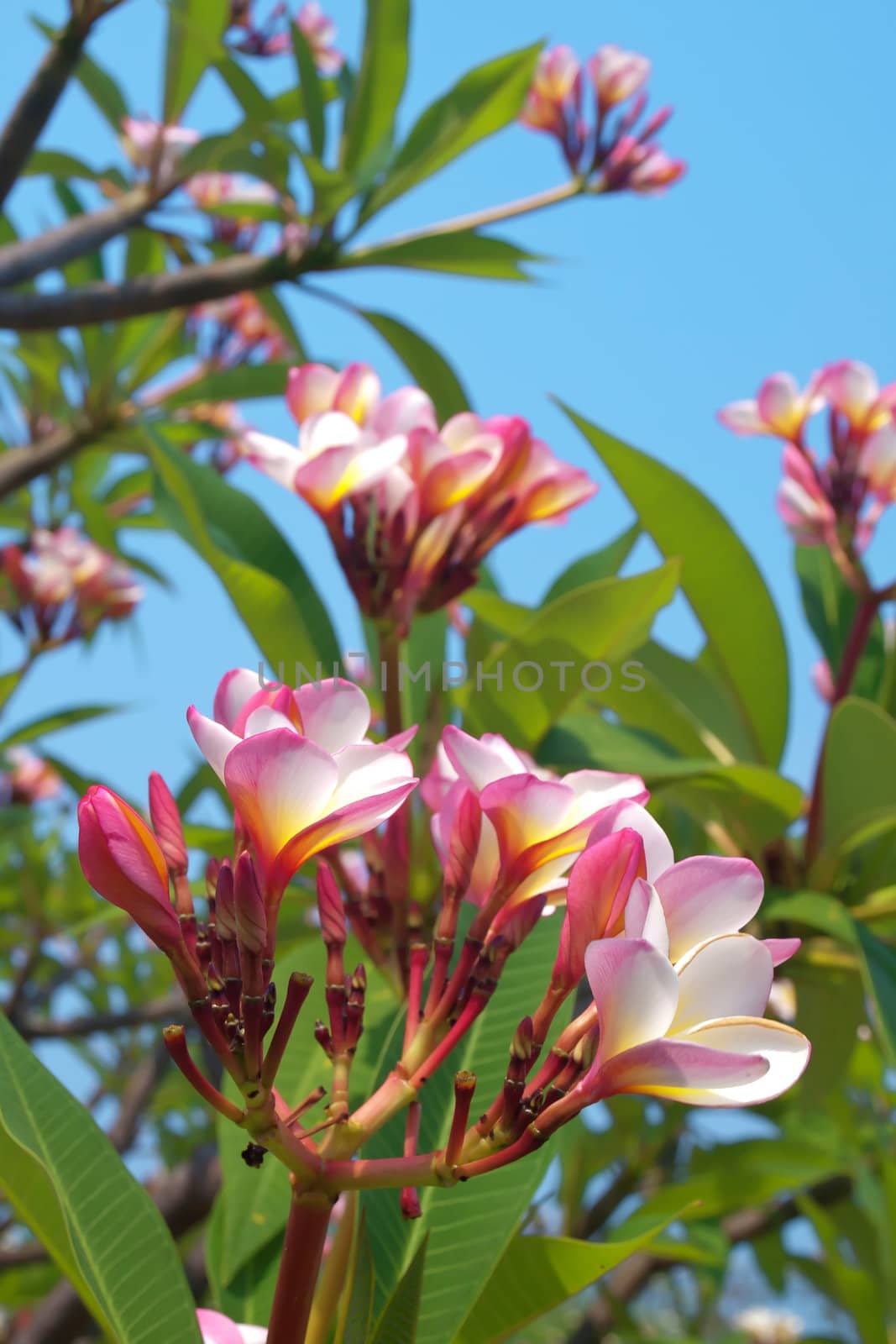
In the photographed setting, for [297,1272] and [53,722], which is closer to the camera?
[297,1272]

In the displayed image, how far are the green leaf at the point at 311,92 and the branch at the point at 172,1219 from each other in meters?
1.29

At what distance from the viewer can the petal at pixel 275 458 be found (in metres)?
0.81

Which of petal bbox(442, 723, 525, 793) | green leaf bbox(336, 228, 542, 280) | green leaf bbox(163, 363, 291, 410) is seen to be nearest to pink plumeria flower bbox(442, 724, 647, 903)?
petal bbox(442, 723, 525, 793)

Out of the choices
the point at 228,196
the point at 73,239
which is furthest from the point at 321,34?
the point at 73,239

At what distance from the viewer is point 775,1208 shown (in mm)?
1927

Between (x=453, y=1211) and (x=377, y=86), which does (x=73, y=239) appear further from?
(x=453, y=1211)

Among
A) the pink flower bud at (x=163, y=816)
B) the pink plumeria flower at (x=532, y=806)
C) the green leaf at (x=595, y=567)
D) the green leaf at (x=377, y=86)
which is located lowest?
the pink plumeria flower at (x=532, y=806)

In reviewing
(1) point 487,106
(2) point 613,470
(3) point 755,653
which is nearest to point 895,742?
(3) point 755,653

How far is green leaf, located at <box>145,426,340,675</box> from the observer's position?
0.85 meters

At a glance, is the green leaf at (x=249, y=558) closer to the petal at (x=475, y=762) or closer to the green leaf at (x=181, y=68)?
the petal at (x=475, y=762)

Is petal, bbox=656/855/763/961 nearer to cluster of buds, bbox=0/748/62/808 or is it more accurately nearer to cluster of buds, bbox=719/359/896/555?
cluster of buds, bbox=719/359/896/555

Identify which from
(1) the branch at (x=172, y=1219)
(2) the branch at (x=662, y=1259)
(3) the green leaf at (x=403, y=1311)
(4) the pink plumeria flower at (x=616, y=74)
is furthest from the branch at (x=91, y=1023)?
(4) the pink plumeria flower at (x=616, y=74)

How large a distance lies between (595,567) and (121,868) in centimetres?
78

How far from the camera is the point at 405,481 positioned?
0.81 meters
